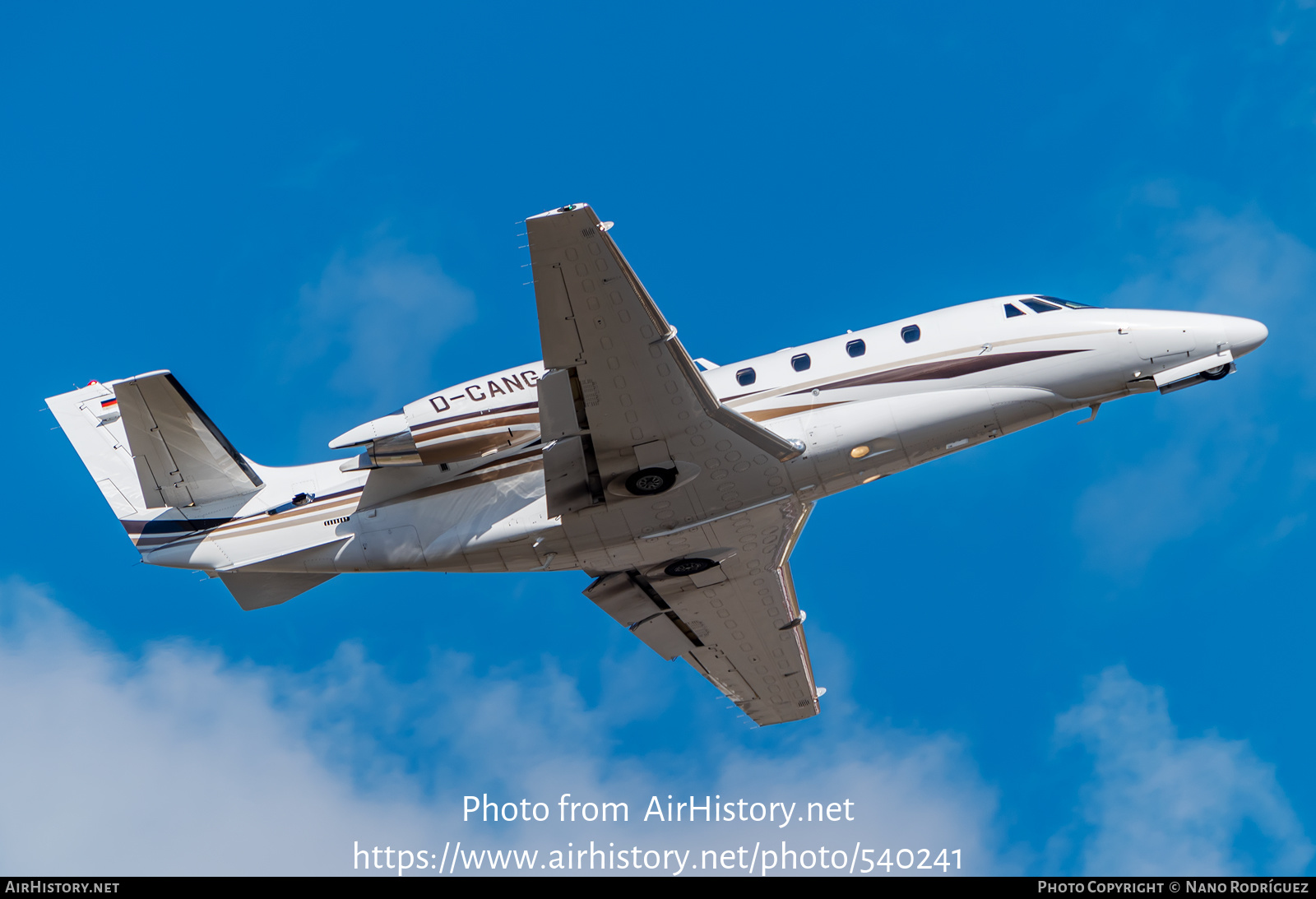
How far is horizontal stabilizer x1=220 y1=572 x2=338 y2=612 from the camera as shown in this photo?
2288cm

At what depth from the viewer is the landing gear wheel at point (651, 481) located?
20.2m

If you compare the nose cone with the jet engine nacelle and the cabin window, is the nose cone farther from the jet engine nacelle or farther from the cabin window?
the jet engine nacelle

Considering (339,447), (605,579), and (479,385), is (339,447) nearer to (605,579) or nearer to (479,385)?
(479,385)

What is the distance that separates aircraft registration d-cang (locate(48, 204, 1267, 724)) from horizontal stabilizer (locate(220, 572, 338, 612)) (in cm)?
4

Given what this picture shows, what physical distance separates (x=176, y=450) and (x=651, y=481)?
9.18 m

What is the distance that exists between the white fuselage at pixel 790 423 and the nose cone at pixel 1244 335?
0.10 ft

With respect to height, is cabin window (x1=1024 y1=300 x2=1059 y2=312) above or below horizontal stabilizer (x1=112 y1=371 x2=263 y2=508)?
above

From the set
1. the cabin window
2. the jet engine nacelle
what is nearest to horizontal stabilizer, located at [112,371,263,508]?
the jet engine nacelle

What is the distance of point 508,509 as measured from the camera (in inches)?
848

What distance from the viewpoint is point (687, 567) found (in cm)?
2394

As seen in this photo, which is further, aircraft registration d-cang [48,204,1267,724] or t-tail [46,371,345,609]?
t-tail [46,371,345,609]

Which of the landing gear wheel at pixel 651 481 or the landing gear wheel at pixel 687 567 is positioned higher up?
the landing gear wheel at pixel 687 567

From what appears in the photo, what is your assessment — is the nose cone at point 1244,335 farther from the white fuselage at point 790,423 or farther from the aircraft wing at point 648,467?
the aircraft wing at point 648,467

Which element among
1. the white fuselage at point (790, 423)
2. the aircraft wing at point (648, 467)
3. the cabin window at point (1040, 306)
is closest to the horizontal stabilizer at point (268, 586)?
the white fuselage at point (790, 423)
